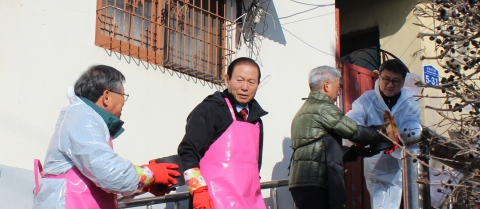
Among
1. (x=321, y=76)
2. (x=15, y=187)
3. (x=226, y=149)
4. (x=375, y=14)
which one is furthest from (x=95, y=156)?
(x=375, y=14)

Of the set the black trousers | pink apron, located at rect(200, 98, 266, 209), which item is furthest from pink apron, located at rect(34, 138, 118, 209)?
the black trousers

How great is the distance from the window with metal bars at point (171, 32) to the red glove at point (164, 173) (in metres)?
2.15

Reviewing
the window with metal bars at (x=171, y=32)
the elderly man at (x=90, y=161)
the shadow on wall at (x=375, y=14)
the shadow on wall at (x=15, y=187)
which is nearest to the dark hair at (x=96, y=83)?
the elderly man at (x=90, y=161)

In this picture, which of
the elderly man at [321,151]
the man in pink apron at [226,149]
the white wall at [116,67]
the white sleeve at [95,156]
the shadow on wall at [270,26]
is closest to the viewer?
the white sleeve at [95,156]

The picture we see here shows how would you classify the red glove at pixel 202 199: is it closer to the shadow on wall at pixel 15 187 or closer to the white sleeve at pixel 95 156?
the white sleeve at pixel 95 156

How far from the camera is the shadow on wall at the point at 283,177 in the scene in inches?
273

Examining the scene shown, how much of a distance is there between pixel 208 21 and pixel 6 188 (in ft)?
9.42

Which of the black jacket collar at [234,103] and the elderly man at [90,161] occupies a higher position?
the black jacket collar at [234,103]

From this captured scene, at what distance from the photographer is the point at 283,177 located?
23.8ft

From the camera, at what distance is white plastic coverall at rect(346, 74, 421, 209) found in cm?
623

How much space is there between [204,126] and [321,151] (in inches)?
52.9

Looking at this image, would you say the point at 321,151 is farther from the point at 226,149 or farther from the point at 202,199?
the point at 202,199

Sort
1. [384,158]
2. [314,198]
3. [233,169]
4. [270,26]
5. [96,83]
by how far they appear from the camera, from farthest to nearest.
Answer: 1. [270,26]
2. [384,158]
3. [314,198]
4. [233,169]
5. [96,83]

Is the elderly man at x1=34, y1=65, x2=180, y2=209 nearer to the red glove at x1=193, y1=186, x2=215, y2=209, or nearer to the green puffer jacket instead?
the red glove at x1=193, y1=186, x2=215, y2=209
